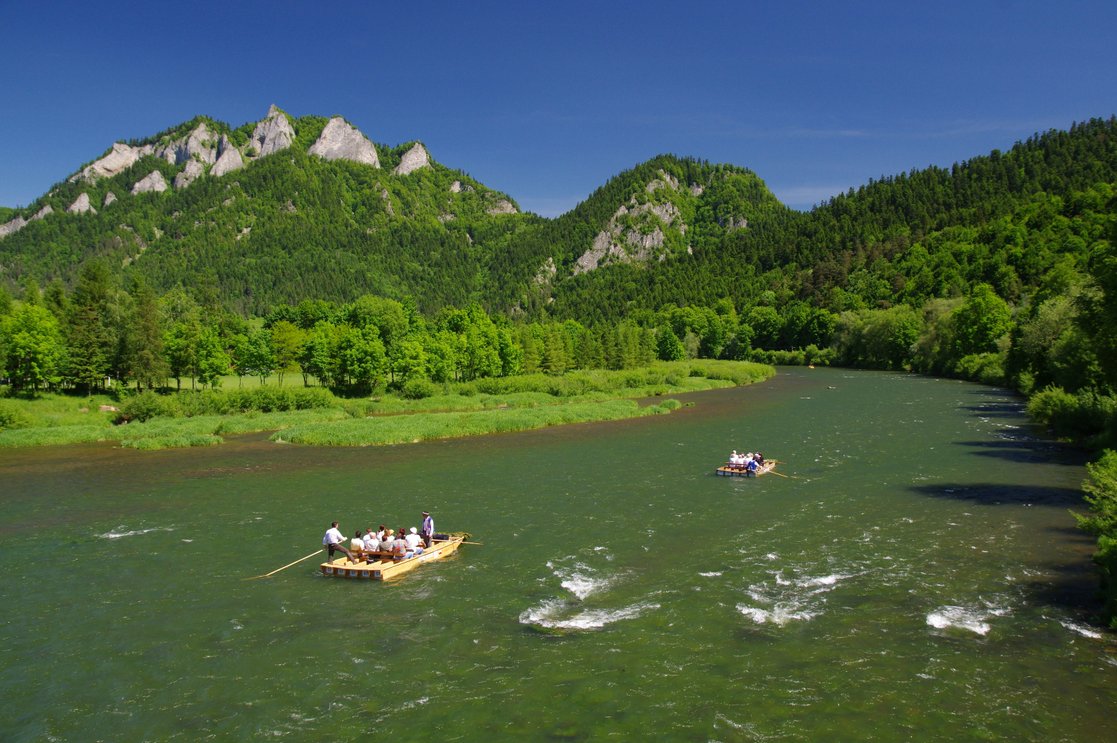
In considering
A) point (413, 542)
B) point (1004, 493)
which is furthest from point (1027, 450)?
point (413, 542)

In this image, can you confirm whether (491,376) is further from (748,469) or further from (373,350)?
(748,469)

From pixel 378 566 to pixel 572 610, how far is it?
29.5ft

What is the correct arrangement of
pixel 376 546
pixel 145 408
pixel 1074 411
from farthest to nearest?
1. pixel 145 408
2. pixel 1074 411
3. pixel 376 546

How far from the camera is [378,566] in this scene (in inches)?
1105

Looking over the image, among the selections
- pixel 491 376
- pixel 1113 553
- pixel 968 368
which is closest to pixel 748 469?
pixel 1113 553

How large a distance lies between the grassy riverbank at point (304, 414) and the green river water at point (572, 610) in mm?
17357

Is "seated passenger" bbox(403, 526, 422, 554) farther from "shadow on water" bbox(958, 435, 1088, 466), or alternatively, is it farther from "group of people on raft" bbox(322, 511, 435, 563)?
"shadow on water" bbox(958, 435, 1088, 466)

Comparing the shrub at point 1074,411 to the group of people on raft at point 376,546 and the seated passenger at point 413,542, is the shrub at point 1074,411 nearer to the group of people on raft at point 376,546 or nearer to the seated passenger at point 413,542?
the seated passenger at point 413,542

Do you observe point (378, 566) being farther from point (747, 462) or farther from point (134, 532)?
point (747, 462)

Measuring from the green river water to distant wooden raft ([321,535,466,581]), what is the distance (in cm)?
51

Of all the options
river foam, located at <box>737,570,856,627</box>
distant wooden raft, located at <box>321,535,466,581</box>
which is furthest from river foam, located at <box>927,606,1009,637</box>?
distant wooden raft, located at <box>321,535,466,581</box>

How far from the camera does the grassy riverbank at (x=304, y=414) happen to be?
63.0 meters

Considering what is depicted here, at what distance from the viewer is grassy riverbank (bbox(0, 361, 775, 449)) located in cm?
6300

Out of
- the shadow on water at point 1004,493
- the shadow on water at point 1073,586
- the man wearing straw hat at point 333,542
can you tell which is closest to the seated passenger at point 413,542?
the man wearing straw hat at point 333,542
